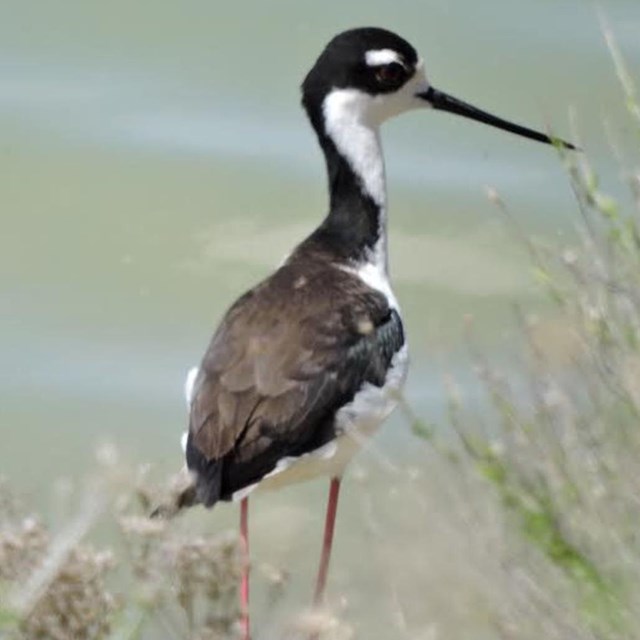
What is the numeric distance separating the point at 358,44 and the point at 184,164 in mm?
1439

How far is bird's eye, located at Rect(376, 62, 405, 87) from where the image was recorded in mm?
5480

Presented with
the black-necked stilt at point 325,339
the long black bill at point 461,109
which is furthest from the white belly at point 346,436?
the long black bill at point 461,109

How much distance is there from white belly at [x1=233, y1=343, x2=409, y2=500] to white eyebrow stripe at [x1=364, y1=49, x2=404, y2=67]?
0.79 meters

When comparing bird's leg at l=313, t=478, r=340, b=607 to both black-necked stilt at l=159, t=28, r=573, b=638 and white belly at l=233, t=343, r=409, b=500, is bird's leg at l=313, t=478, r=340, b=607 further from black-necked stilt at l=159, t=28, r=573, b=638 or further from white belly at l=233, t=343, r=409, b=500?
white belly at l=233, t=343, r=409, b=500

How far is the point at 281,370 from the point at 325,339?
154 mm

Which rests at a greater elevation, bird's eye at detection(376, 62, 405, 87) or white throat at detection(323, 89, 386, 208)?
bird's eye at detection(376, 62, 405, 87)

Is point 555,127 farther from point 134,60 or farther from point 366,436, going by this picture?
point 366,436

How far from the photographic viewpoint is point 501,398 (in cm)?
359

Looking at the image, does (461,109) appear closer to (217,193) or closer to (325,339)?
(217,193)

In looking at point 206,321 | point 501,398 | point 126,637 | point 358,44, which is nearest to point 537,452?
point 501,398

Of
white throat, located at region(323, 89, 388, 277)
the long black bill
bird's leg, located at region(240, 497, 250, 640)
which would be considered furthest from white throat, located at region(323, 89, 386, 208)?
bird's leg, located at region(240, 497, 250, 640)

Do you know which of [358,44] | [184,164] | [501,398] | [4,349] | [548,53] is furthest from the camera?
[548,53]

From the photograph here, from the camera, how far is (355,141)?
5422 mm

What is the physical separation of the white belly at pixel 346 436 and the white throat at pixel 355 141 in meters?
0.59
